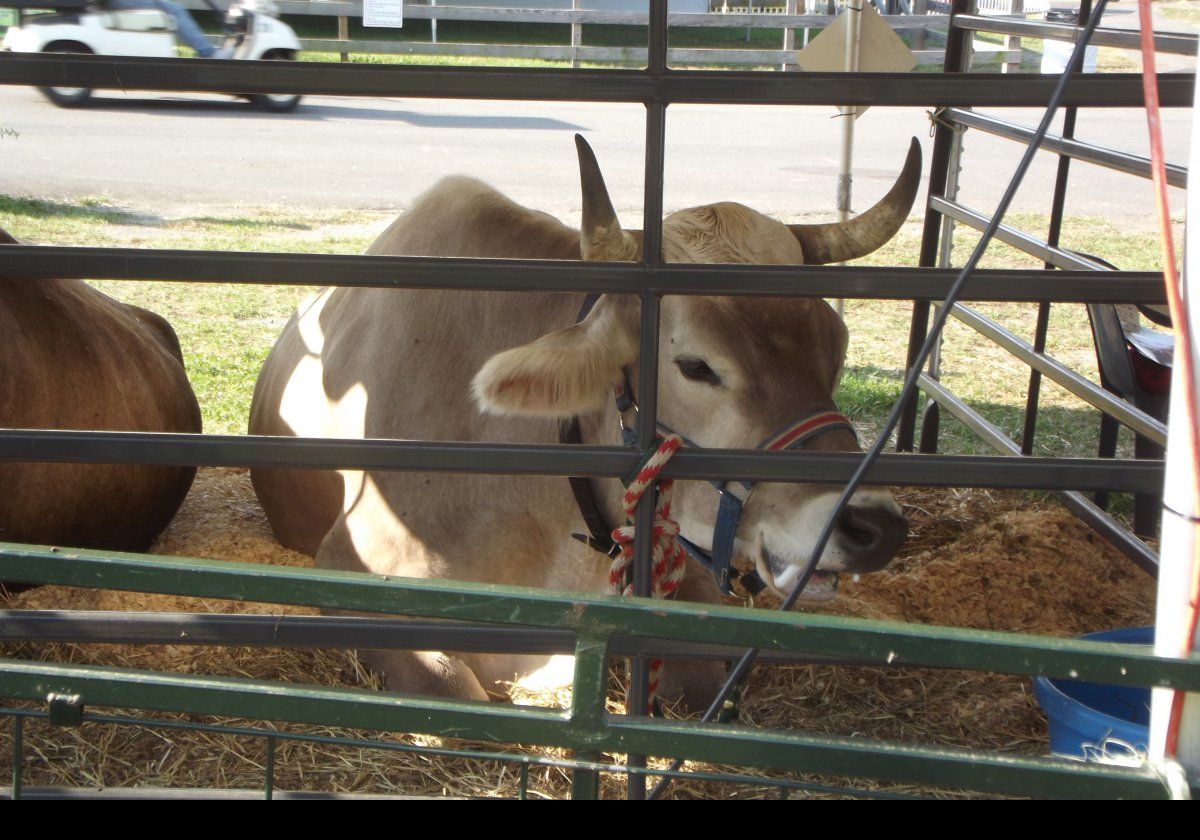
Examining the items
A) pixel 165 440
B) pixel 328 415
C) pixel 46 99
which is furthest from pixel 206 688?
pixel 46 99

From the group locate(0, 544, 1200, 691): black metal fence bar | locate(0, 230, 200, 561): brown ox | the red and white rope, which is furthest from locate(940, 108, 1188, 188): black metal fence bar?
locate(0, 230, 200, 561): brown ox

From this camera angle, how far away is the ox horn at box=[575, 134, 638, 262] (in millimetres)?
2271

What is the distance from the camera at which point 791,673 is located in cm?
331

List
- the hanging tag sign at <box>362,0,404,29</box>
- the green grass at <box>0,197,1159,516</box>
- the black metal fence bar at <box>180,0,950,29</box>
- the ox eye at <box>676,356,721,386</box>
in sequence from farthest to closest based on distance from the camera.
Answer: the black metal fence bar at <box>180,0,950,29</box> < the hanging tag sign at <box>362,0,404,29</box> < the green grass at <box>0,197,1159,516</box> < the ox eye at <box>676,356,721,386</box>

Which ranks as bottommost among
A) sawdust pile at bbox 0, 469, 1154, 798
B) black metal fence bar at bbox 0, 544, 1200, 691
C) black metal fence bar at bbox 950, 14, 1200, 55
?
sawdust pile at bbox 0, 469, 1154, 798

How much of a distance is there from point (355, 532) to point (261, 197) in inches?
310

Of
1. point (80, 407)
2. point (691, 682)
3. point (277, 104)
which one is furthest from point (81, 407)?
point (277, 104)

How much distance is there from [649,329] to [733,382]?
0.60 metres

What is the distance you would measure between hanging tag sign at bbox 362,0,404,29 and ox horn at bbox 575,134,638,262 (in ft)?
41.8

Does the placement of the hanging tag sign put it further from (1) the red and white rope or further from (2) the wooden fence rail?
(1) the red and white rope

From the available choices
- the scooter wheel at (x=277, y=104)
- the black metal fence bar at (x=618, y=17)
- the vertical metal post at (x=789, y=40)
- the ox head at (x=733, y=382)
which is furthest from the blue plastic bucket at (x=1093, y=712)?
the scooter wheel at (x=277, y=104)

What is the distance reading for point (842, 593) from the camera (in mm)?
3719

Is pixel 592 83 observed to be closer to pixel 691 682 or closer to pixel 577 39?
pixel 691 682

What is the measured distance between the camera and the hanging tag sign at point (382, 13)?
14.4 metres
